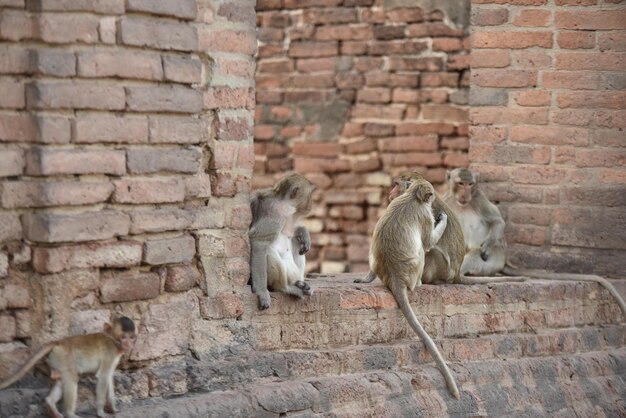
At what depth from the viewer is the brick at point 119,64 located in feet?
16.0

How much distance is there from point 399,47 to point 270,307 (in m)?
4.51

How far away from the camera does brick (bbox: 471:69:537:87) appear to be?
24.7ft

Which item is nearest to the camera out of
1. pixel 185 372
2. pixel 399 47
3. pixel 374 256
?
pixel 185 372

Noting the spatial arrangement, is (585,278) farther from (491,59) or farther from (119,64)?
(119,64)

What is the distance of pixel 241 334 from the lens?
5.58m

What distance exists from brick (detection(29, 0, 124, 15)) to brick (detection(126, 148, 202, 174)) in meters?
0.55

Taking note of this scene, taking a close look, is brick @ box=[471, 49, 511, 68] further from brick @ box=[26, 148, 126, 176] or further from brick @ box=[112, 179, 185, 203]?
brick @ box=[26, 148, 126, 176]

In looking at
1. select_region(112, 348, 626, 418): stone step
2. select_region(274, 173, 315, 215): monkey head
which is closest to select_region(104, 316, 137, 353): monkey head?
select_region(112, 348, 626, 418): stone step

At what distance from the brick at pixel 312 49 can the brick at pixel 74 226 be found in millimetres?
5195

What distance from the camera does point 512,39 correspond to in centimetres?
755

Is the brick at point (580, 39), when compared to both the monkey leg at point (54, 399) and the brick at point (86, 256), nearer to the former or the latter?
the brick at point (86, 256)

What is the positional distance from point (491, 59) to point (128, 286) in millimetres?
3299

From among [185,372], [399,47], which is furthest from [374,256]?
[399,47]

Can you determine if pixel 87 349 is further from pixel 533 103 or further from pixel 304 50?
pixel 304 50
